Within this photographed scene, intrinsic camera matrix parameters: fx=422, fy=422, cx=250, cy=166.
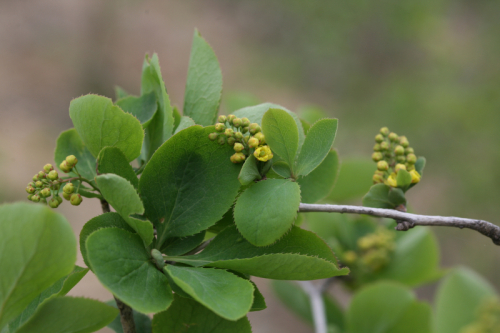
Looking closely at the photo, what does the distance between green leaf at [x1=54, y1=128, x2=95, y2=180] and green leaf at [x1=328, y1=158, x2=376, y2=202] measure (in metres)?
0.74

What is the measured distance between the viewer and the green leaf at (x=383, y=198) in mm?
700

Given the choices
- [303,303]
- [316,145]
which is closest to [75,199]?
[316,145]

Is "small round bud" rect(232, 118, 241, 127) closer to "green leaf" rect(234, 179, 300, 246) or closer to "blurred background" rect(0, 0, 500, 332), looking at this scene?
"green leaf" rect(234, 179, 300, 246)

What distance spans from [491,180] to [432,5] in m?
3.10

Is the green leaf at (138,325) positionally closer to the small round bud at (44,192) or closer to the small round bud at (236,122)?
the small round bud at (44,192)

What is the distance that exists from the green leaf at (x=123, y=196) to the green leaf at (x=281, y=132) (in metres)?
0.21

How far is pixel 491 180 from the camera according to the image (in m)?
4.25

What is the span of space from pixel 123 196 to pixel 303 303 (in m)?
1.12

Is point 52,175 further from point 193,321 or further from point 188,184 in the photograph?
point 193,321

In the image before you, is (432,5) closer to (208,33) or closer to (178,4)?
(208,33)

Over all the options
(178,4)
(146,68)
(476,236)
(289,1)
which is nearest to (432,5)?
(289,1)

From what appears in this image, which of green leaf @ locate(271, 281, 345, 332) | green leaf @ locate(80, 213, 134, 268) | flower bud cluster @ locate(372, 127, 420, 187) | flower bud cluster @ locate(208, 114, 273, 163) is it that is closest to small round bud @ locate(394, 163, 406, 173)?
flower bud cluster @ locate(372, 127, 420, 187)

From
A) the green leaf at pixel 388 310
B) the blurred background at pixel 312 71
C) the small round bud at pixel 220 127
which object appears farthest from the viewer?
the blurred background at pixel 312 71

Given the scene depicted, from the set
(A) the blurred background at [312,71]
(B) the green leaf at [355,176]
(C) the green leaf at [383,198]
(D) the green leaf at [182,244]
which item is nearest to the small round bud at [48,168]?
(D) the green leaf at [182,244]
